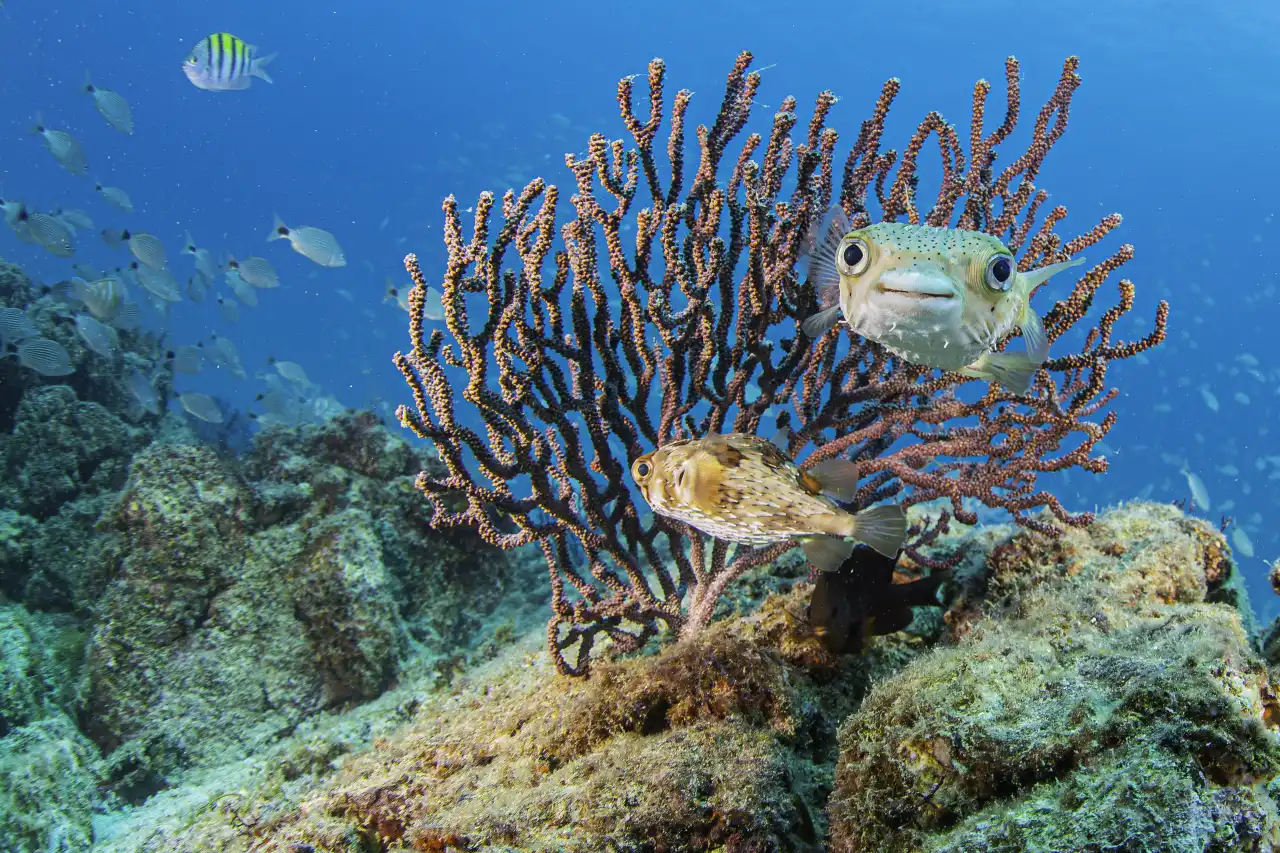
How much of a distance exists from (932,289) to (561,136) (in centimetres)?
7363

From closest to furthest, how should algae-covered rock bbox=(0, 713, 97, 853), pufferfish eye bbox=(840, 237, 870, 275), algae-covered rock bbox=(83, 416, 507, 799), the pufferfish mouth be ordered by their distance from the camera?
the pufferfish mouth, pufferfish eye bbox=(840, 237, 870, 275), algae-covered rock bbox=(0, 713, 97, 853), algae-covered rock bbox=(83, 416, 507, 799)

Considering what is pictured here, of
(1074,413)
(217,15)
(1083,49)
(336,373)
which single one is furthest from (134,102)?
(1074,413)

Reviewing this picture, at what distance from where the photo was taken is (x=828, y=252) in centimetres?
218

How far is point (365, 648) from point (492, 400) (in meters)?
2.97

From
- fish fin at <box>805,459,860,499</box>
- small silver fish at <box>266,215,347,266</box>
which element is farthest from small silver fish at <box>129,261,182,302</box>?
fish fin at <box>805,459,860,499</box>

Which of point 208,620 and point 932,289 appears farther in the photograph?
point 208,620

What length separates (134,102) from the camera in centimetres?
7812

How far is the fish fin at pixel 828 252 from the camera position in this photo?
7.03 feet

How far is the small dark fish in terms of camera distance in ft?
9.21

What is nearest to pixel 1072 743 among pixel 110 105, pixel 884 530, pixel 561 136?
pixel 884 530

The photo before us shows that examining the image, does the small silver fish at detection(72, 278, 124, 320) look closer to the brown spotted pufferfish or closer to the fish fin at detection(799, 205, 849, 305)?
the brown spotted pufferfish

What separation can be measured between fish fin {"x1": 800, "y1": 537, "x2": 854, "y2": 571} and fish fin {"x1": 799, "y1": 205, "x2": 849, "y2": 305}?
83cm

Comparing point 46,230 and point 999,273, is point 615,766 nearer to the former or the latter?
point 999,273

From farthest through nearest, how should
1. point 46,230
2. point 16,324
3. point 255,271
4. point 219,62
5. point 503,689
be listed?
point 255,271
point 46,230
point 16,324
point 219,62
point 503,689
